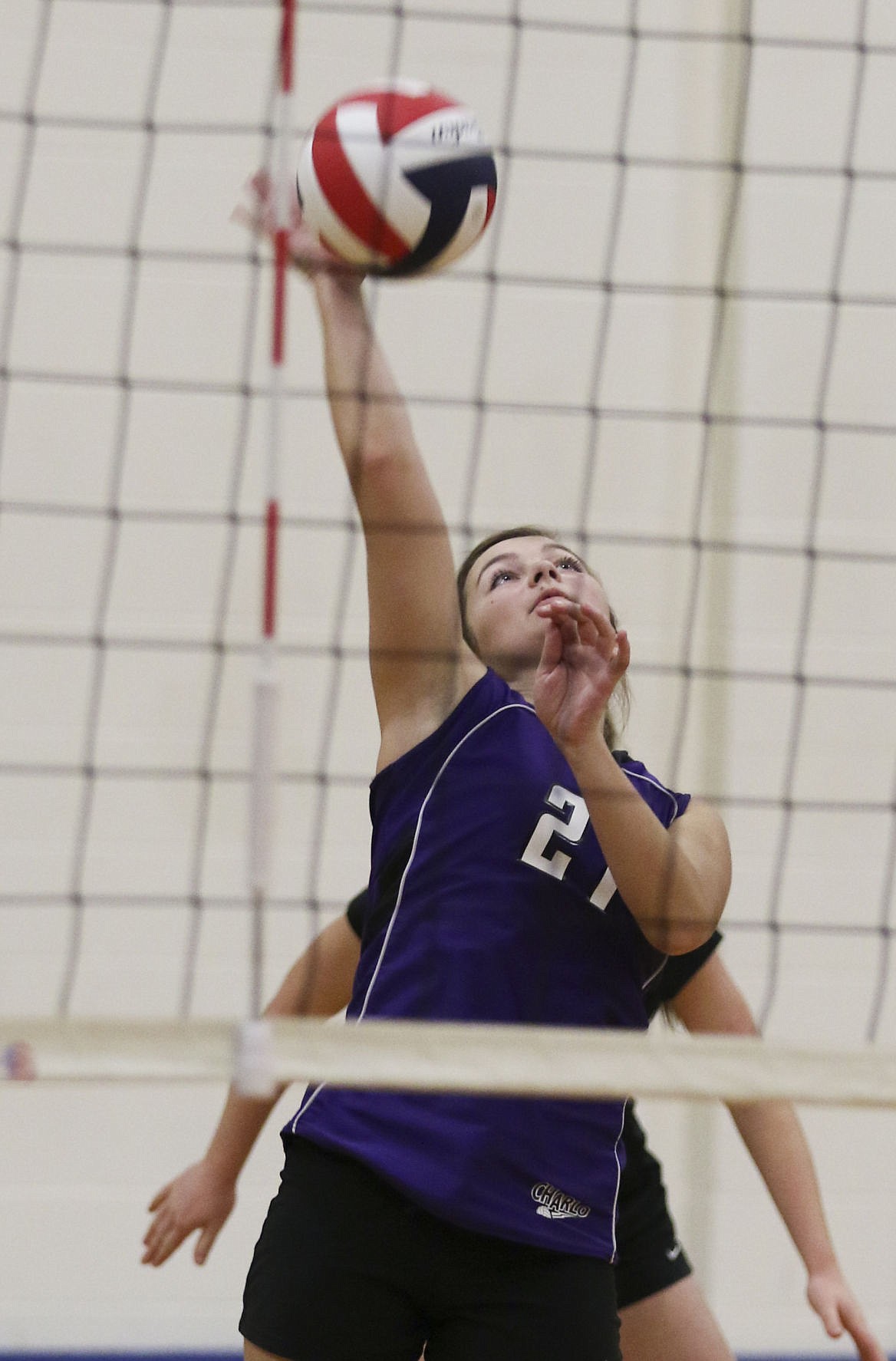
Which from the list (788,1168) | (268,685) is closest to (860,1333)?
(788,1168)

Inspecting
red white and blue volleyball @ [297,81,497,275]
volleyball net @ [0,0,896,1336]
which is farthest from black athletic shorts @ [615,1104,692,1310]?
volleyball net @ [0,0,896,1336]

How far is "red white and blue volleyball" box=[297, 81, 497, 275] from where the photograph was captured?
63.5 inches

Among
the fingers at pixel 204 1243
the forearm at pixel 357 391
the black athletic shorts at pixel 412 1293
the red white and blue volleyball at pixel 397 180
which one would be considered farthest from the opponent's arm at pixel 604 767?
the fingers at pixel 204 1243

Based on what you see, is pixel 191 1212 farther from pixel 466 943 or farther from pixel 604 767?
pixel 604 767

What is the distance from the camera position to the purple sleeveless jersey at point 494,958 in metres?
1.41

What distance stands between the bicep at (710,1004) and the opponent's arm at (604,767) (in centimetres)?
48

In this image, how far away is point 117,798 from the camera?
335 centimetres

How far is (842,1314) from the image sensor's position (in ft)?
5.33

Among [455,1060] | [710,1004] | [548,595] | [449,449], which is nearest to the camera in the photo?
[455,1060]

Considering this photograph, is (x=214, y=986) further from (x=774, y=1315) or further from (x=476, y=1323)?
(x=476, y=1323)

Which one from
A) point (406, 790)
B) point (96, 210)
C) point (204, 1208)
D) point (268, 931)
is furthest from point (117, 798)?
point (406, 790)

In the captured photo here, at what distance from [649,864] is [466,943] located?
0.63 feet

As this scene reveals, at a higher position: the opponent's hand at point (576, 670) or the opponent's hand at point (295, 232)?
the opponent's hand at point (295, 232)

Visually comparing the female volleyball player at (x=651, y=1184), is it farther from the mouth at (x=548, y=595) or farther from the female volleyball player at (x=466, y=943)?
the mouth at (x=548, y=595)
